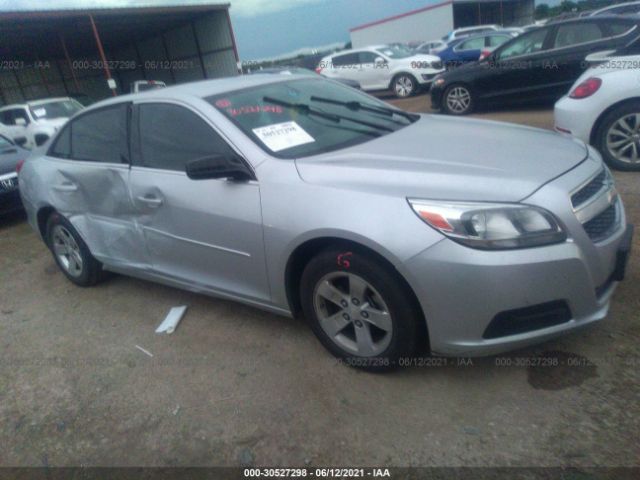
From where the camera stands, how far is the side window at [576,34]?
307 inches

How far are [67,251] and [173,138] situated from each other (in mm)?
1826

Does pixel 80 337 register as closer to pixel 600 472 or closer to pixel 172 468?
pixel 172 468

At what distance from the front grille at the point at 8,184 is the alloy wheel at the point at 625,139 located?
707 centimetres

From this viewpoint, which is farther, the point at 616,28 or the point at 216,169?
the point at 616,28

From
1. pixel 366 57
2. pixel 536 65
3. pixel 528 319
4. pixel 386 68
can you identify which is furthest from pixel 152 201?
pixel 366 57

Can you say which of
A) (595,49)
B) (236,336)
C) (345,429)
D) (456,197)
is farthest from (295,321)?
(595,49)

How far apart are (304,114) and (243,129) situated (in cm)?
48

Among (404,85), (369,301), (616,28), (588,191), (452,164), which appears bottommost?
(404,85)

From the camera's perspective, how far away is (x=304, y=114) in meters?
3.14

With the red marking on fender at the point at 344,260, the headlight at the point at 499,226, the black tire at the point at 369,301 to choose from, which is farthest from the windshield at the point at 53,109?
the headlight at the point at 499,226

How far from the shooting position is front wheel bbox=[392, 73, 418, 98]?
14.1 meters

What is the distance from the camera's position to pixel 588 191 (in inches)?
93.2

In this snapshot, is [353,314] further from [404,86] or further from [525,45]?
[404,86]

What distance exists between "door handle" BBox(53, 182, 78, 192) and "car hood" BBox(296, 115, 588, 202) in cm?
211
